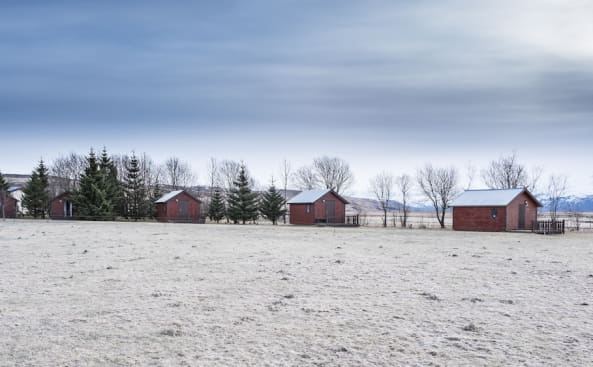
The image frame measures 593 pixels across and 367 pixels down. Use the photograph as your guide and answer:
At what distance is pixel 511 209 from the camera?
39750 mm

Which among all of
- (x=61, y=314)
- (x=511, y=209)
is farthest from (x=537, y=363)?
(x=511, y=209)

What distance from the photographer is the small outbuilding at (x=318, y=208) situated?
50281mm

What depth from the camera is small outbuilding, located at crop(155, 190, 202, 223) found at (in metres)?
54.6

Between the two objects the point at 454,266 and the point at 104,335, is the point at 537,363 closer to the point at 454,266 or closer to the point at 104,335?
the point at 104,335

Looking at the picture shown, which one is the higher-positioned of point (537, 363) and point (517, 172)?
point (517, 172)

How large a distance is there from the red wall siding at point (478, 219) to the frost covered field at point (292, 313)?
2506cm

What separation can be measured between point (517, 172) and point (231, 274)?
2345 inches

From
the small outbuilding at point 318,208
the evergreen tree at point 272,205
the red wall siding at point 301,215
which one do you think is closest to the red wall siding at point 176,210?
the evergreen tree at point 272,205

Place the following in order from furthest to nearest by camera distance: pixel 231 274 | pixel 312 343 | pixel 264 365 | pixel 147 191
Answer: pixel 147 191 < pixel 231 274 < pixel 312 343 < pixel 264 365

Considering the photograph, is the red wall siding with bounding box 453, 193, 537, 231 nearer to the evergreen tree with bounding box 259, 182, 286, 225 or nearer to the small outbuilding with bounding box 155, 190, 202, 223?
the evergreen tree with bounding box 259, 182, 286, 225

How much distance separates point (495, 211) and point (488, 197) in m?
2.22

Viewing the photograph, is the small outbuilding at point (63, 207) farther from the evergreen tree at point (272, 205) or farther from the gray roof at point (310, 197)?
the gray roof at point (310, 197)

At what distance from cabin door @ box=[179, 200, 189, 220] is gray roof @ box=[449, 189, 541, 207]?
30130 millimetres

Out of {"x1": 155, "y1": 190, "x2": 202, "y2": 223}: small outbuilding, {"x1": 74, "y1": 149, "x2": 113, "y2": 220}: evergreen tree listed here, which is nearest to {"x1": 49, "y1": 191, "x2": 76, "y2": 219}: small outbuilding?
{"x1": 74, "y1": 149, "x2": 113, "y2": 220}: evergreen tree
